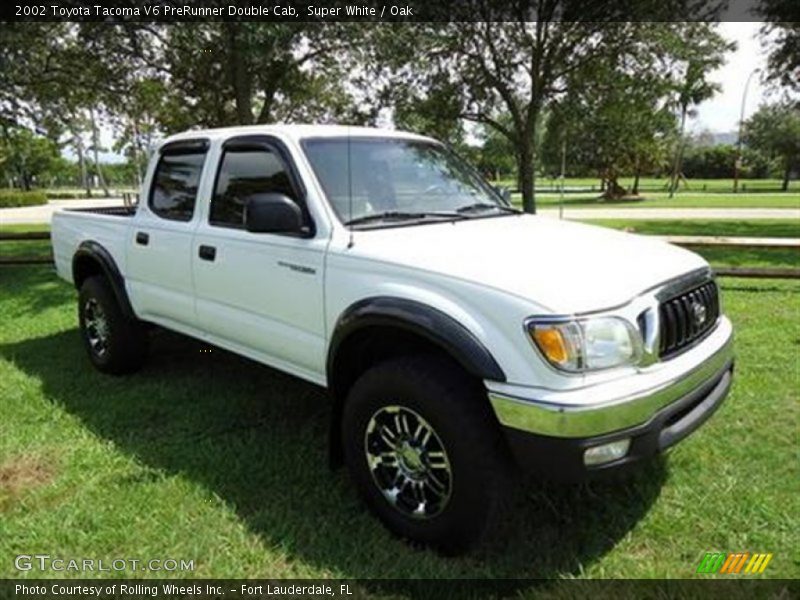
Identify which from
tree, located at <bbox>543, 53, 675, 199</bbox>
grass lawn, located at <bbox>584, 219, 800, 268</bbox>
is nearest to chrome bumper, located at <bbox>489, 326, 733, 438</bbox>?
grass lawn, located at <bbox>584, 219, 800, 268</bbox>

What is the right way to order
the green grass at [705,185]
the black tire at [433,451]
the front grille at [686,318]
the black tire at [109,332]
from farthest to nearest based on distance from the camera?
the green grass at [705,185]
the black tire at [109,332]
the front grille at [686,318]
the black tire at [433,451]

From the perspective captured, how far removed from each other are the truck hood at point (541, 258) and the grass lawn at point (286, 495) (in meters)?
1.19

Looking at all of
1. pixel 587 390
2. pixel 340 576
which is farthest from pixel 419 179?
pixel 340 576

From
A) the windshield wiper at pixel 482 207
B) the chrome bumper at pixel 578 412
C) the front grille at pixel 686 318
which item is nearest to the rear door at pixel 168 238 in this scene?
the windshield wiper at pixel 482 207

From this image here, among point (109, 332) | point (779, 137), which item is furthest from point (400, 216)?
point (779, 137)

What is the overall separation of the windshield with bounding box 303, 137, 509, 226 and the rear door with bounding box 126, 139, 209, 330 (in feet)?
3.74

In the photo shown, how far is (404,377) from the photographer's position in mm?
2977

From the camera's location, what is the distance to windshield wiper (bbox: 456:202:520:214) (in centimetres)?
401

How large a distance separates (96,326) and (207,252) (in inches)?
79.6

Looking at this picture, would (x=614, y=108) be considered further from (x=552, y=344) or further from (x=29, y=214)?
(x=29, y=214)

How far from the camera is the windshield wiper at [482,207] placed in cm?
401

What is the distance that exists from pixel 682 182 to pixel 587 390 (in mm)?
70085

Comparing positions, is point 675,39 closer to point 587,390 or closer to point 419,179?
point 419,179

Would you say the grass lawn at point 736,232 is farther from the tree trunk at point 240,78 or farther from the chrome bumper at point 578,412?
the chrome bumper at point 578,412
